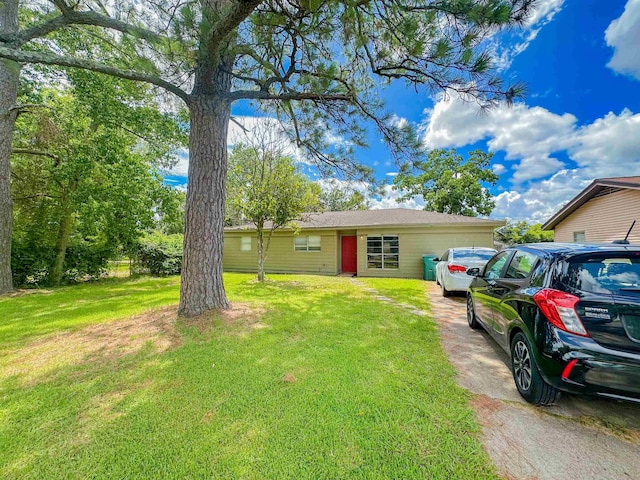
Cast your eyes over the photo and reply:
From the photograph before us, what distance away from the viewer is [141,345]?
374 centimetres

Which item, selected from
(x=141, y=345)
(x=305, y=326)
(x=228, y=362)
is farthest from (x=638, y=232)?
(x=141, y=345)

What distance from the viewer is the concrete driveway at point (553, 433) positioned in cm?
168

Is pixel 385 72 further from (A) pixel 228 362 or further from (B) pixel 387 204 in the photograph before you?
(B) pixel 387 204

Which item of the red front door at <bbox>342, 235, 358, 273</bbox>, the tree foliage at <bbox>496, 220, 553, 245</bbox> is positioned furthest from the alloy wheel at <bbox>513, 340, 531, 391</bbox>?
the tree foliage at <bbox>496, 220, 553, 245</bbox>

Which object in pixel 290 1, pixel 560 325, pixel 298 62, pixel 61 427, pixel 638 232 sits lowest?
pixel 61 427

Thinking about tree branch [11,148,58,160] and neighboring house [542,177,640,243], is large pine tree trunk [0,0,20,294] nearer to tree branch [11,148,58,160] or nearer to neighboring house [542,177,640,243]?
tree branch [11,148,58,160]

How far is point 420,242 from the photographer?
12070 mm

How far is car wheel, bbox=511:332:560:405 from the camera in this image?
226 cm

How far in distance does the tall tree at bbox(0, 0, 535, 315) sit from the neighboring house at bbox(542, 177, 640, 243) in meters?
9.10

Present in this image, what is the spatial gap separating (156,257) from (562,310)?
15124mm

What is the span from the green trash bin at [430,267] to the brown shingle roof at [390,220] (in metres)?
1.54

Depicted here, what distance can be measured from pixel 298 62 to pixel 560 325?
5.78 m

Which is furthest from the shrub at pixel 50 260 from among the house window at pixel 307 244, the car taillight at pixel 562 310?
the car taillight at pixel 562 310

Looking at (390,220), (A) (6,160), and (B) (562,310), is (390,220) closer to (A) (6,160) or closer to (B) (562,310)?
(B) (562,310)
